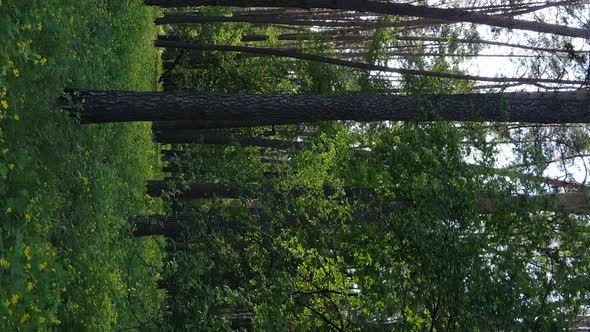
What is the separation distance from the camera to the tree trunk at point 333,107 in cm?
909

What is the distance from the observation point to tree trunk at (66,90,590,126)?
9.09m

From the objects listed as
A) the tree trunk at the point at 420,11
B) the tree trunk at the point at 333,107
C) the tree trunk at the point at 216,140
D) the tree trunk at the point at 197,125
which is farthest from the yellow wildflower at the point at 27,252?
the tree trunk at the point at 216,140

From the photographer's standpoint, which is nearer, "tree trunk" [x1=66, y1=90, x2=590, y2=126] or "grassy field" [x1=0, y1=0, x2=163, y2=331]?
"grassy field" [x1=0, y1=0, x2=163, y2=331]

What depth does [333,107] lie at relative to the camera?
30.6 ft

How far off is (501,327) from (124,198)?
867cm

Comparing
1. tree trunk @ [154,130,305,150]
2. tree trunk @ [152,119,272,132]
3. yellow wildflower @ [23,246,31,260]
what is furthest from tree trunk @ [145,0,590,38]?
tree trunk @ [154,130,305,150]

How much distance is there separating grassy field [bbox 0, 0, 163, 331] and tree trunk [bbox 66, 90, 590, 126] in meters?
0.81

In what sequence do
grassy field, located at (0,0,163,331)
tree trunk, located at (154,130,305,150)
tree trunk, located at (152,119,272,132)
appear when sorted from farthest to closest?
tree trunk, located at (154,130,305,150) → tree trunk, located at (152,119,272,132) → grassy field, located at (0,0,163,331)

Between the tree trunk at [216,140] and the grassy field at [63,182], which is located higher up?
the tree trunk at [216,140]

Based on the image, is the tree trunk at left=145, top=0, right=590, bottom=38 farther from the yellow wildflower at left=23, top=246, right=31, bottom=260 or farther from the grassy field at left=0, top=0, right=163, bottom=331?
the yellow wildflower at left=23, top=246, right=31, bottom=260

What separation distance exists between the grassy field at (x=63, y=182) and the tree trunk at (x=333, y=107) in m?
0.81

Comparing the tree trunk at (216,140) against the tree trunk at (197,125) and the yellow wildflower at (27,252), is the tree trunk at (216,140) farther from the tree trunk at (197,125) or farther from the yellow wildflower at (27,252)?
the yellow wildflower at (27,252)

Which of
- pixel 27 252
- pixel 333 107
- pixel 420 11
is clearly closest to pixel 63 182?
pixel 27 252

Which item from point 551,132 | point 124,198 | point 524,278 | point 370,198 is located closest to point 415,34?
point 551,132
